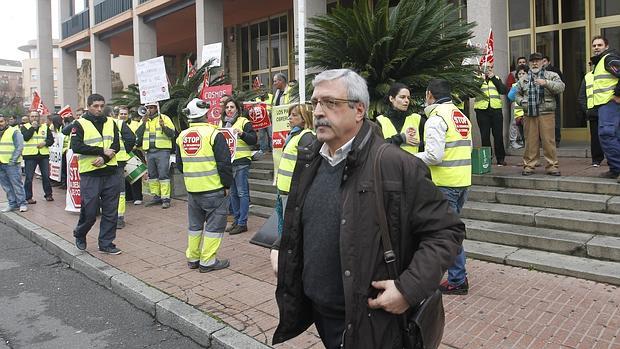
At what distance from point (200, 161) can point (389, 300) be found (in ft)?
14.2

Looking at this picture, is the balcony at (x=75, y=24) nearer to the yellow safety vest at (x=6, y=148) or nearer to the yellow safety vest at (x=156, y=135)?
the yellow safety vest at (x=6, y=148)

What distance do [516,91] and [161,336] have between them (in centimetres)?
658

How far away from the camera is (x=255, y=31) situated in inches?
817

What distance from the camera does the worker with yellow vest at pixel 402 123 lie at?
205 inches

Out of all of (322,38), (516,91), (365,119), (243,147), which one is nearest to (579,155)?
(516,91)

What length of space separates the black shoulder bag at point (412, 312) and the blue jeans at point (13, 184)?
34.3ft

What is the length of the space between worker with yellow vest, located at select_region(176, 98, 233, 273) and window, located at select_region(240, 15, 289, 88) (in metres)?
12.6

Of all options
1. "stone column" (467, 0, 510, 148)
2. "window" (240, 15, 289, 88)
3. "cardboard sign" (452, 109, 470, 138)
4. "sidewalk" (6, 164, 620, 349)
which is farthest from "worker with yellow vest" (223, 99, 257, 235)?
"window" (240, 15, 289, 88)

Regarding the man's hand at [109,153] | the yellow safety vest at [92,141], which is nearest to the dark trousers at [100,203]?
the yellow safety vest at [92,141]

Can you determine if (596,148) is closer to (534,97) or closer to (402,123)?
(534,97)

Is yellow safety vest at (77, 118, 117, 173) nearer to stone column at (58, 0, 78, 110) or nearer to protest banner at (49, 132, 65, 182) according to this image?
protest banner at (49, 132, 65, 182)

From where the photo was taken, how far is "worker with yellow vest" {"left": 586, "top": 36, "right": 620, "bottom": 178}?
668cm

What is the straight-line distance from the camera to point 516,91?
8211mm

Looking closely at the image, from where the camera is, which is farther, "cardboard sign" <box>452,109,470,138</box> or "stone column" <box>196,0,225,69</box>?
"stone column" <box>196,0,225,69</box>
